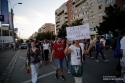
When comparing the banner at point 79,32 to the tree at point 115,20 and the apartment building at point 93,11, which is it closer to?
the tree at point 115,20

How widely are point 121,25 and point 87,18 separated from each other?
2220 centimetres

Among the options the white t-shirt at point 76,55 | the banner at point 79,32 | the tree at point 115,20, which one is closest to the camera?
the white t-shirt at point 76,55

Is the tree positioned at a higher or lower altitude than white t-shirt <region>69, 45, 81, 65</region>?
higher

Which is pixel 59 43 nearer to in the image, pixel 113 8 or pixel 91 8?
pixel 113 8

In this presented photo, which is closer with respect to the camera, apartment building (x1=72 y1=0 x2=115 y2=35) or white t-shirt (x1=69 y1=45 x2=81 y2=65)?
white t-shirt (x1=69 y1=45 x2=81 y2=65)

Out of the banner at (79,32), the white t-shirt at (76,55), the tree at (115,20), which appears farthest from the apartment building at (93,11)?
the white t-shirt at (76,55)

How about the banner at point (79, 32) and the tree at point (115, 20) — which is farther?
the tree at point (115, 20)

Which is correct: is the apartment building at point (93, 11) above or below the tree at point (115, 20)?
above

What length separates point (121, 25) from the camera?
78.6 feet

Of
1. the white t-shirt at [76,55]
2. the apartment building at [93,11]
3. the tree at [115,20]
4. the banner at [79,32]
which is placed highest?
the apartment building at [93,11]

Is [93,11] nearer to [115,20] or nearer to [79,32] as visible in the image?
[115,20]

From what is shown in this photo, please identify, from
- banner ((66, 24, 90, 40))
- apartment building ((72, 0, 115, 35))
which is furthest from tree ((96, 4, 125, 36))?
banner ((66, 24, 90, 40))

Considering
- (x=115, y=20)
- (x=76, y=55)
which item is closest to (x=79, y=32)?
(x=76, y=55)

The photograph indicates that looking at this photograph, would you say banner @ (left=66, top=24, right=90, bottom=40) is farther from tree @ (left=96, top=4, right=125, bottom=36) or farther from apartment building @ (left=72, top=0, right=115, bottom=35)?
apartment building @ (left=72, top=0, right=115, bottom=35)
